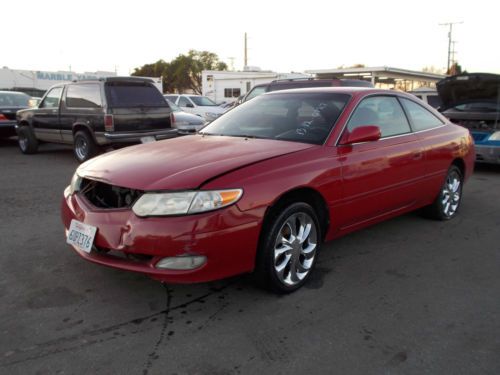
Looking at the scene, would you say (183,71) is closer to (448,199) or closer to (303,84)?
(303,84)

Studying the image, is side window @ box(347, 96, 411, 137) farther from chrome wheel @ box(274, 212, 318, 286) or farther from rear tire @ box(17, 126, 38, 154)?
rear tire @ box(17, 126, 38, 154)

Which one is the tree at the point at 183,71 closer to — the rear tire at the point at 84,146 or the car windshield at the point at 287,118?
the rear tire at the point at 84,146

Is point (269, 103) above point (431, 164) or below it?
above

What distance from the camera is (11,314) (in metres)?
3.10

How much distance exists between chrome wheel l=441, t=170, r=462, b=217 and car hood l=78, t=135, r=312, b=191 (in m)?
2.44

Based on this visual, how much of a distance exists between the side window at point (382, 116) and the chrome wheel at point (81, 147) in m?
6.64

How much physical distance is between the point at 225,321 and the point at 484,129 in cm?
735

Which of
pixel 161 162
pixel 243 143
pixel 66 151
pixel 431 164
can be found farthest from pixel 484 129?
pixel 66 151

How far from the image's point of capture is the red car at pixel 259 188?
2.95 metres

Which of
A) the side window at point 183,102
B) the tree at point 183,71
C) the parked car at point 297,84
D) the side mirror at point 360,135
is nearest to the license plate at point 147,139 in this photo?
the parked car at point 297,84

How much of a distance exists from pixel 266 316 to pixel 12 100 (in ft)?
40.8

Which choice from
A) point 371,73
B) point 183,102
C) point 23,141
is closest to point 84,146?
point 23,141

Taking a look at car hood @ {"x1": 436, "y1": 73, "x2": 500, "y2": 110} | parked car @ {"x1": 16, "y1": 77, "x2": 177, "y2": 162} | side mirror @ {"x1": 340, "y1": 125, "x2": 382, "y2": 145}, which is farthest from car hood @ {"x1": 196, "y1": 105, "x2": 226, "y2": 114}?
side mirror @ {"x1": 340, "y1": 125, "x2": 382, "y2": 145}

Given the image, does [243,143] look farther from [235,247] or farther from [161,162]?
[235,247]
